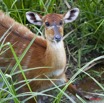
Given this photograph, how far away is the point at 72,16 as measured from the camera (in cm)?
495

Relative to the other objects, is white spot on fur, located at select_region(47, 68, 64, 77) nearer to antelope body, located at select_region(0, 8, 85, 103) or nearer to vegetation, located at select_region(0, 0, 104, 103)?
antelope body, located at select_region(0, 8, 85, 103)

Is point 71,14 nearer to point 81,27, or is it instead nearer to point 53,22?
point 53,22

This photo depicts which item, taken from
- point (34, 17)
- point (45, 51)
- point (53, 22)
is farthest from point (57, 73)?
point (34, 17)

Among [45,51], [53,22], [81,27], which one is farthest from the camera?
[81,27]

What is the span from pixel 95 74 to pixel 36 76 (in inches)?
37.0

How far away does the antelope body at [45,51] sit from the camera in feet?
15.4

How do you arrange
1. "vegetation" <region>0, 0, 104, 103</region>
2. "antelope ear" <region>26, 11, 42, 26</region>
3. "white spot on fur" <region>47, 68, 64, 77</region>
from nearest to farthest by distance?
"white spot on fur" <region>47, 68, 64, 77</region> < "antelope ear" <region>26, 11, 42, 26</region> < "vegetation" <region>0, 0, 104, 103</region>

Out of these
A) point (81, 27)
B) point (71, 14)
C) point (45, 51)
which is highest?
point (71, 14)

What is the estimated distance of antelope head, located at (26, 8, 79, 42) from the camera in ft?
15.1

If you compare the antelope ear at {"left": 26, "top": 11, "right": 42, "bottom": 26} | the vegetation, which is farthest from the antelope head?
the vegetation

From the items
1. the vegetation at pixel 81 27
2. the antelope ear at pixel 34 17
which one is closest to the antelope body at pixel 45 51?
the antelope ear at pixel 34 17

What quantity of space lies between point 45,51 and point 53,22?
0.33 meters

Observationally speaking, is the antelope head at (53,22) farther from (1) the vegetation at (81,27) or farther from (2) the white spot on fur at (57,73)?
(1) the vegetation at (81,27)

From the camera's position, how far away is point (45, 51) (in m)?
4.86
